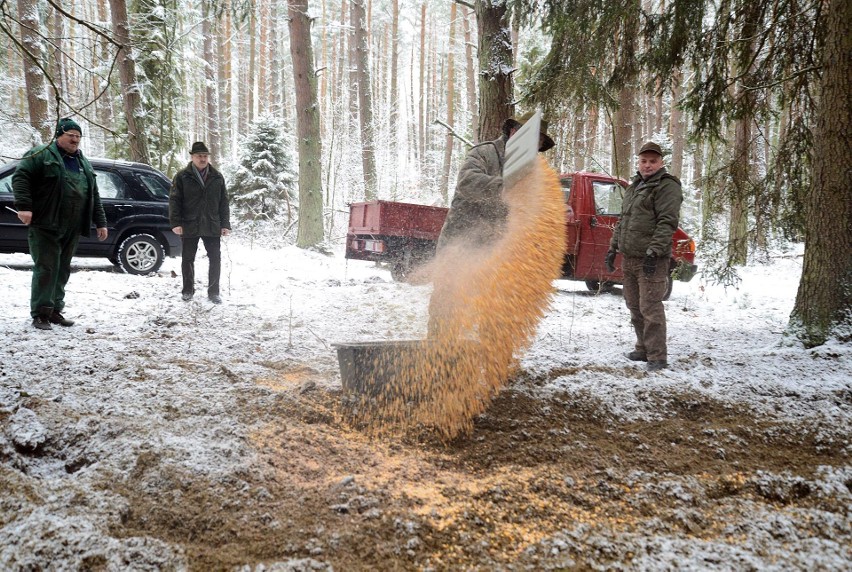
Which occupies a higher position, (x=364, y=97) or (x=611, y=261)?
(x=364, y=97)

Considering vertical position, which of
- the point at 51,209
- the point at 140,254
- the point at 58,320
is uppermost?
the point at 51,209

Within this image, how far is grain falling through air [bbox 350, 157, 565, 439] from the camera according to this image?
370cm

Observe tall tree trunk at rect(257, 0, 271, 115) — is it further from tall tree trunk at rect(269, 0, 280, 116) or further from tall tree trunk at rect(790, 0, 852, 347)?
tall tree trunk at rect(790, 0, 852, 347)

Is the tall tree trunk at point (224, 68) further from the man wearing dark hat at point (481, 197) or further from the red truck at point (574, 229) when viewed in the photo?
the man wearing dark hat at point (481, 197)

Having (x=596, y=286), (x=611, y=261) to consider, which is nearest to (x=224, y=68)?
(x=596, y=286)

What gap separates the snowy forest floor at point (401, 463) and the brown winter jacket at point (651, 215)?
41.9 inches

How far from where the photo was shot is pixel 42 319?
5.02 meters

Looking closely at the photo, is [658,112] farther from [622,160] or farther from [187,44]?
[187,44]

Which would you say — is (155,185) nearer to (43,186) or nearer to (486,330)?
(43,186)

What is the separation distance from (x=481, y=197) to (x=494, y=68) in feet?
Answer: 8.33

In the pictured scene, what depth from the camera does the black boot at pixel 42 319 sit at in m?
4.98

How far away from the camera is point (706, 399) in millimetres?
3959

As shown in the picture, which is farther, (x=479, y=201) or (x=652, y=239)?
(x=652, y=239)

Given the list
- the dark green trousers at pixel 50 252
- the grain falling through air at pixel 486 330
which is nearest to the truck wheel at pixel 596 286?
the grain falling through air at pixel 486 330
